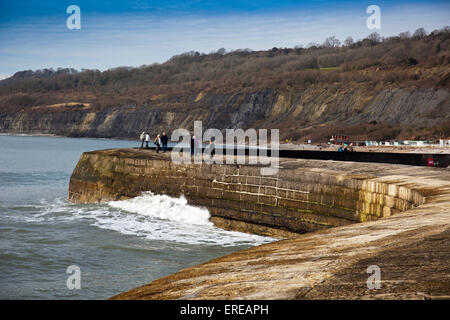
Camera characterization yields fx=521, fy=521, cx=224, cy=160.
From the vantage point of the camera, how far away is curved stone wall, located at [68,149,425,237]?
13812 millimetres

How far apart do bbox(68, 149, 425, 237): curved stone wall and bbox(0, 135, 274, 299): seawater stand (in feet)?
1.84

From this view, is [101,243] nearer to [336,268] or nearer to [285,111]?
[336,268]

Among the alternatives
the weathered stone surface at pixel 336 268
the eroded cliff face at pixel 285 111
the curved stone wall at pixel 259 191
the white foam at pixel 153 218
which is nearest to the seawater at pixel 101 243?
the white foam at pixel 153 218

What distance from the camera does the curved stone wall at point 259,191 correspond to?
13.8m

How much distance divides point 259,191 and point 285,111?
5127 inches

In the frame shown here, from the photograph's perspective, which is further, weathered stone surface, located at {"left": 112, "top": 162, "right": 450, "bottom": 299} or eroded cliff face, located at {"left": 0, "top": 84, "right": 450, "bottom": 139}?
eroded cliff face, located at {"left": 0, "top": 84, "right": 450, "bottom": 139}

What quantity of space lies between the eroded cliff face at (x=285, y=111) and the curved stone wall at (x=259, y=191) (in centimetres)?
7155

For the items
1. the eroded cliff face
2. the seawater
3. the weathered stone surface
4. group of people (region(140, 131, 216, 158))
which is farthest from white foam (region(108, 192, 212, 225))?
the eroded cliff face

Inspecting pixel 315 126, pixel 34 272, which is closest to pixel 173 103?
pixel 315 126

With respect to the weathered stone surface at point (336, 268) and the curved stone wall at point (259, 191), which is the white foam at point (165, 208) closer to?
the curved stone wall at point (259, 191)

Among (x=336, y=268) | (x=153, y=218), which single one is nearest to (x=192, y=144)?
(x=153, y=218)

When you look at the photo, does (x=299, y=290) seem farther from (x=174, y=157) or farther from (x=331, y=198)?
(x=174, y=157)

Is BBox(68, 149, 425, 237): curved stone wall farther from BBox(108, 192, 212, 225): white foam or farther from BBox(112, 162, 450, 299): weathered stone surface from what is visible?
BBox(112, 162, 450, 299): weathered stone surface

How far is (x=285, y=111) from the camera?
479ft
